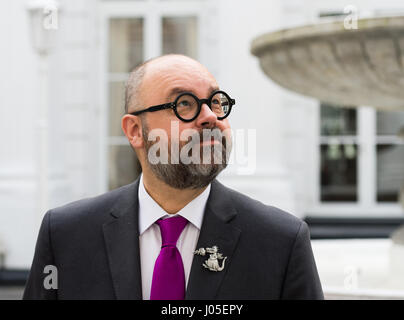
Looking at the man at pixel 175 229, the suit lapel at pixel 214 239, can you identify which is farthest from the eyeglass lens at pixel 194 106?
the suit lapel at pixel 214 239

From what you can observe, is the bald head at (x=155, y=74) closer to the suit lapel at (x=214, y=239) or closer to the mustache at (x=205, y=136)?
the mustache at (x=205, y=136)

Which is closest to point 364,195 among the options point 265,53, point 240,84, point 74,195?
point 240,84

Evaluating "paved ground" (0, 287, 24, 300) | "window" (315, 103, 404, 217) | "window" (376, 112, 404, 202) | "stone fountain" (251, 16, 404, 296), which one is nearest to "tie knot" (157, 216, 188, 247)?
"stone fountain" (251, 16, 404, 296)

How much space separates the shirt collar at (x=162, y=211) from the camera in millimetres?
1398

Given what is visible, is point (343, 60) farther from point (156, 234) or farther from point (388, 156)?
point (388, 156)

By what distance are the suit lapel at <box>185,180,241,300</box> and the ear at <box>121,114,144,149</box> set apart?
197 mm

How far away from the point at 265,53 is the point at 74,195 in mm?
5502

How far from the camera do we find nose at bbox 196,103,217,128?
124cm

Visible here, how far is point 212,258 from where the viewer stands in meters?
1.33

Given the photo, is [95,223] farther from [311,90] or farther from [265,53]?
[311,90]

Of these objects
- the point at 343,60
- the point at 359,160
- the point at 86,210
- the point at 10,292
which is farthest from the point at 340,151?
the point at 86,210

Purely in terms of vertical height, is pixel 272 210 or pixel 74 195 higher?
pixel 272 210

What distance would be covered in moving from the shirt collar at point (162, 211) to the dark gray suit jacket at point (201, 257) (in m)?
0.01
